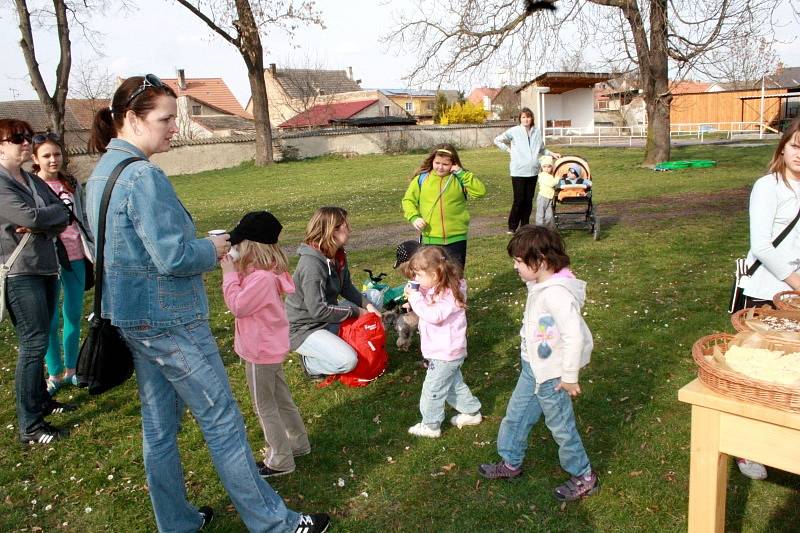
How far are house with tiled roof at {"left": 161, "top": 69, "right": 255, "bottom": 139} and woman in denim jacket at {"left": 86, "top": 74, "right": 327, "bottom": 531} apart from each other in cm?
4583

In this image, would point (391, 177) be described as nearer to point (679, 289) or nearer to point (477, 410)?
point (679, 289)

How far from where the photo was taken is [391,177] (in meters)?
21.8

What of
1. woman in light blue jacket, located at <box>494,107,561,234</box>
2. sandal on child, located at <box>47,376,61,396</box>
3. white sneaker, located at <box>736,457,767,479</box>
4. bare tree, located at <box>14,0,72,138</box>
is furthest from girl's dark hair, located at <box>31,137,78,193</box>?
bare tree, located at <box>14,0,72,138</box>

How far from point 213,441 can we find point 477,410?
6.99 feet

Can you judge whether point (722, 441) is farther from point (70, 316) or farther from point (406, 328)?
point (70, 316)

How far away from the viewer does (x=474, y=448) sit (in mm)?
4098

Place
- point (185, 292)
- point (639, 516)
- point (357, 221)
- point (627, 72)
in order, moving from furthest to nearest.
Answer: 1. point (627, 72)
2. point (357, 221)
3. point (639, 516)
4. point (185, 292)

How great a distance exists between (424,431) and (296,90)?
205 ft

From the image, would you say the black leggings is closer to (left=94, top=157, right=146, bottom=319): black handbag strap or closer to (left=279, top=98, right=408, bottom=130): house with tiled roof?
(left=94, top=157, right=146, bottom=319): black handbag strap

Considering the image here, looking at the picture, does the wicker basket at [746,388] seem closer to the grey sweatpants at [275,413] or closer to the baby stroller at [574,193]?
the grey sweatpants at [275,413]

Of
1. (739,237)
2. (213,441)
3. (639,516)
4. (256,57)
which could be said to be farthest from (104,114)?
(256,57)

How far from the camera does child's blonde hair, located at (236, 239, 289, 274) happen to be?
364 centimetres

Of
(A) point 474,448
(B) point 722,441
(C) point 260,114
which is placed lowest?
(A) point 474,448

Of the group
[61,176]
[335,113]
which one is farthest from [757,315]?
[335,113]
